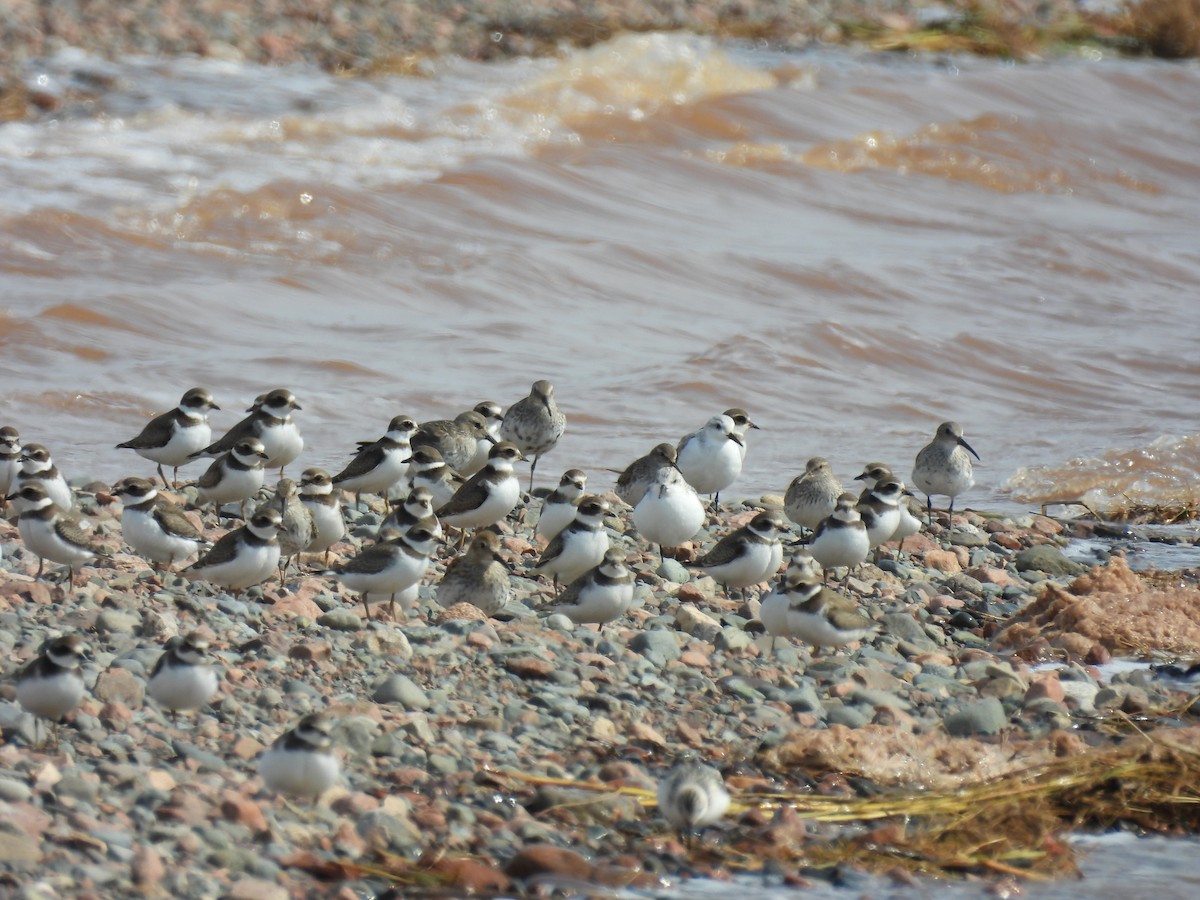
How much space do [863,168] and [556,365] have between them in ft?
29.0

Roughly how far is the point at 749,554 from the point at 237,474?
2.92m

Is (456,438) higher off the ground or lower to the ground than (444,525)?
higher

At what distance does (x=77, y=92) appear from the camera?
74.2 feet

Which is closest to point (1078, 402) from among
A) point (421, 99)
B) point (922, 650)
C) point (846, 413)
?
point (846, 413)

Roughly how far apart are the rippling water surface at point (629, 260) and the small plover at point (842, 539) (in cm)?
309

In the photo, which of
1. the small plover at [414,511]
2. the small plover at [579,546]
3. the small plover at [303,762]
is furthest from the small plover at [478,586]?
the small plover at [303,762]

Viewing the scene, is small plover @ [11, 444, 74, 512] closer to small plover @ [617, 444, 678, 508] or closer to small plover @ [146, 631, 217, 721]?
small plover @ [146, 631, 217, 721]

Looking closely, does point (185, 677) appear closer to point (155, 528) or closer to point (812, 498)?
point (155, 528)

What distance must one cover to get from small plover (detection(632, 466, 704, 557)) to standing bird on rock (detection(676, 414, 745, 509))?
0.88 meters

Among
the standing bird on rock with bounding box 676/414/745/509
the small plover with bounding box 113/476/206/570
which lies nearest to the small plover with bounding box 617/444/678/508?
the standing bird on rock with bounding box 676/414/745/509

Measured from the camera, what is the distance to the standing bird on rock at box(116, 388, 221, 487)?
399 inches

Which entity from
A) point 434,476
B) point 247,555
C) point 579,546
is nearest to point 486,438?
point 434,476

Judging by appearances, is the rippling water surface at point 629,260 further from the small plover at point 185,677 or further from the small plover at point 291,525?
the small plover at point 185,677

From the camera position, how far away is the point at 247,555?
7973 mm
